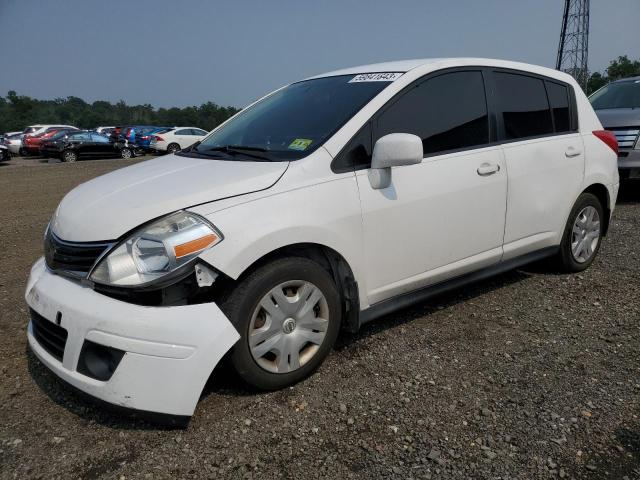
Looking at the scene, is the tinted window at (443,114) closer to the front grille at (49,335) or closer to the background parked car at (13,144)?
the front grille at (49,335)

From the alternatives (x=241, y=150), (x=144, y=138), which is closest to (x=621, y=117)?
(x=241, y=150)

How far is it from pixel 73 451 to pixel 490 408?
1919 millimetres

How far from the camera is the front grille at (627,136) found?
6820 millimetres

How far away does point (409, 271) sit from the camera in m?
2.93

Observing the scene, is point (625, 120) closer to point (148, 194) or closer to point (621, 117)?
point (621, 117)

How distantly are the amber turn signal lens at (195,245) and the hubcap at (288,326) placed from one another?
1.24ft

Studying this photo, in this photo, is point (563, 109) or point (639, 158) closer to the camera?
point (563, 109)

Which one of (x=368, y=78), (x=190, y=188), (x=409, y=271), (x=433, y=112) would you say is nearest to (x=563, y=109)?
(x=433, y=112)

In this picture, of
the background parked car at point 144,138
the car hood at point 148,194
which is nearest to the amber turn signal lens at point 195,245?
the car hood at point 148,194

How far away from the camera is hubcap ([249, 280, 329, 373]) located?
2389 millimetres

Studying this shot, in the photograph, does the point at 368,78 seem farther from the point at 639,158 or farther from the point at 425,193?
the point at 639,158

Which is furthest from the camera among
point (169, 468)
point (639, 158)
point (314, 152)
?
point (639, 158)

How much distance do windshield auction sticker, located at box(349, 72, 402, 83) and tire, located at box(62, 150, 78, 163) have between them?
20265 millimetres

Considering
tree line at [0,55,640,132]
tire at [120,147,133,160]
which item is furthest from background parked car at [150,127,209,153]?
tree line at [0,55,640,132]
